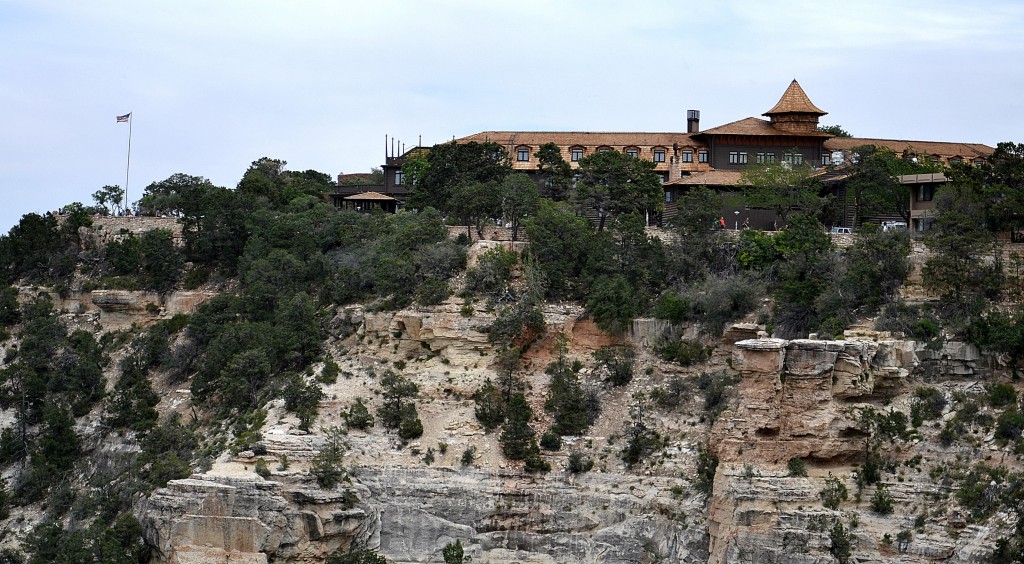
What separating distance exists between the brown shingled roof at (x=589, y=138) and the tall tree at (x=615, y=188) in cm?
966

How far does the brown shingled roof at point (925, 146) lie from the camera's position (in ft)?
342

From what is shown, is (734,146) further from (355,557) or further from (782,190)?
(355,557)

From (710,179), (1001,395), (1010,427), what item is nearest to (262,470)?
(1001,395)

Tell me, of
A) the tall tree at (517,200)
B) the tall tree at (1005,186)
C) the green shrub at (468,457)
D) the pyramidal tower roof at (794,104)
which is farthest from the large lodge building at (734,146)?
the green shrub at (468,457)

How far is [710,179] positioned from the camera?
3937 inches

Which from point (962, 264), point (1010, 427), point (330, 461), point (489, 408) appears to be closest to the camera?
point (1010, 427)

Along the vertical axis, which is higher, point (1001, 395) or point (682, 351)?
point (682, 351)

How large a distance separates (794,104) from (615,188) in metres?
15.5

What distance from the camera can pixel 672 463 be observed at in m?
78.4

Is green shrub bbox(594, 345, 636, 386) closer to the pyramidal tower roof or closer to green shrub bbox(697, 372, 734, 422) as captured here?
green shrub bbox(697, 372, 734, 422)

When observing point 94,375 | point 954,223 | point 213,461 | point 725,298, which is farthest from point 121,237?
point 954,223

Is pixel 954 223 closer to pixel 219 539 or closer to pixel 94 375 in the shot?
pixel 219 539

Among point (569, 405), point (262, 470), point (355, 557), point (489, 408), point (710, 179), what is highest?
point (710, 179)

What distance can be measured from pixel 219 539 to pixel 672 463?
60.2ft
